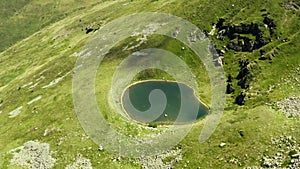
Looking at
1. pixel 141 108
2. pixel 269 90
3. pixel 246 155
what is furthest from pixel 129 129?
pixel 269 90

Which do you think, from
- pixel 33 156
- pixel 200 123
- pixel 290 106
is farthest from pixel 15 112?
pixel 290 106

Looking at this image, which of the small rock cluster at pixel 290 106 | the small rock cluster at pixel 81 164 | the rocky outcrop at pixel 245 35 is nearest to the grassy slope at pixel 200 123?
the small rock cluster at pixel 81 164

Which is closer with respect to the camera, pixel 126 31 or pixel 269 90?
pixel 269 90

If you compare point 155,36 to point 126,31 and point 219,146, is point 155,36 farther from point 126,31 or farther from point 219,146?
point 219,146

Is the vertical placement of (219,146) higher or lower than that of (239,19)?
lower

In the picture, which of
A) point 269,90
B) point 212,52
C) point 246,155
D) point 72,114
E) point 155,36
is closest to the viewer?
point 246,155

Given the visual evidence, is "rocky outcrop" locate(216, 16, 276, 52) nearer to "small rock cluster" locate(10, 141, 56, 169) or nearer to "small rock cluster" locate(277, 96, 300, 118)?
"small rock cluster" locate(277, 96, 300, 118)

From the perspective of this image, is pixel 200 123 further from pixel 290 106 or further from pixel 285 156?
pixel 285 156

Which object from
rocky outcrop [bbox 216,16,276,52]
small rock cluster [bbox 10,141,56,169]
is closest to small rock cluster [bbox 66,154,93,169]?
small rock cluster [bbox 10,141,56,169]
